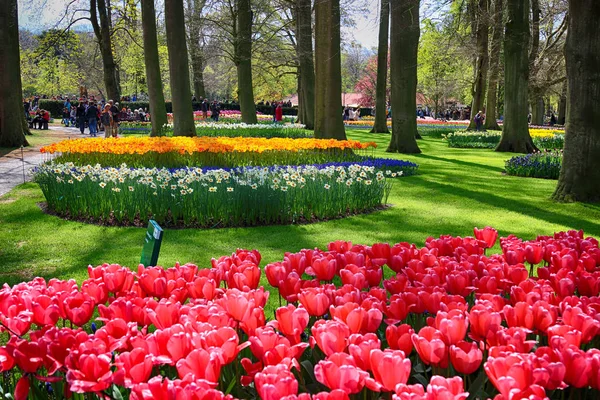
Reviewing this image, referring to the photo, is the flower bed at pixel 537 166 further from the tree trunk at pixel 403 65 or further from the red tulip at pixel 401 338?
the red tulip at pixel 401 338

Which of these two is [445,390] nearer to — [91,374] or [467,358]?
[467,358]

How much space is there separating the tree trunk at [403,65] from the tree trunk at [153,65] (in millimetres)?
7438

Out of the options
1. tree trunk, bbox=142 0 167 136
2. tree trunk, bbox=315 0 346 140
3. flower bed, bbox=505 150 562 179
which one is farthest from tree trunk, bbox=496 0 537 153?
tree trunk, bbox=142 0 167 136

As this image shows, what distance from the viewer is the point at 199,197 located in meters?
7.32

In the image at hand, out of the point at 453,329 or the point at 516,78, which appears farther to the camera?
the point at 516,78

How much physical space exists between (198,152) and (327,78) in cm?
463

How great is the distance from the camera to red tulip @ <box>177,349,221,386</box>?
5.16 ft

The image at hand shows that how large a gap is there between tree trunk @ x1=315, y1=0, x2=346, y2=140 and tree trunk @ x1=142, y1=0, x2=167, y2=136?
20.5 feet

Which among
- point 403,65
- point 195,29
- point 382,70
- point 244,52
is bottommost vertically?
point 403,65

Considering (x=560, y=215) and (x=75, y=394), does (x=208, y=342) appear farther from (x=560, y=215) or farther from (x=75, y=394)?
(x=560, y=215)

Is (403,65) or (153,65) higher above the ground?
(153,65)

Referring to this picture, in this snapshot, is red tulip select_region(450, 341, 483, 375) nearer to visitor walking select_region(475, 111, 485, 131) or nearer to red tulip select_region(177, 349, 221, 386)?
red tulip select_region(177, 349, 221, 386)

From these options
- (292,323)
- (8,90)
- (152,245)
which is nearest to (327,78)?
(8,90)

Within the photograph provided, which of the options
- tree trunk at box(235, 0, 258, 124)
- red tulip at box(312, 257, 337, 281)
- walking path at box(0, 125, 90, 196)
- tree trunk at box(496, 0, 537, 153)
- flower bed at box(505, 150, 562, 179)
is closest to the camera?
red tulip at box(312, 257, 337, 281)
